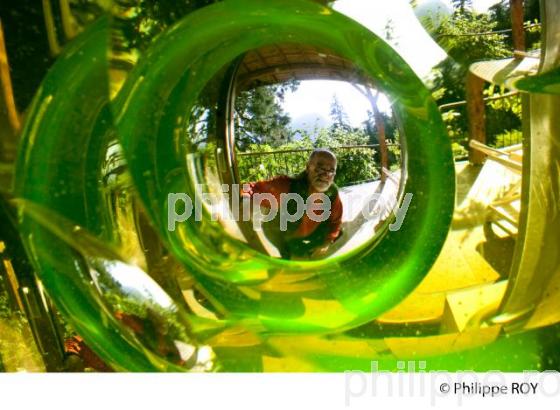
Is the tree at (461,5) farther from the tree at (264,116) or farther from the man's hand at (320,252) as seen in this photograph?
the man's hand at (320,252)

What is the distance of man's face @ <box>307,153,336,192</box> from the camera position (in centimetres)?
83

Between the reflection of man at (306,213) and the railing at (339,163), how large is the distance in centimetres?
1

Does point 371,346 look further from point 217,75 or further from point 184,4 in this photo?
point 184,4

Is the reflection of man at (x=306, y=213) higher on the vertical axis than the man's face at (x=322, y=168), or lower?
lower

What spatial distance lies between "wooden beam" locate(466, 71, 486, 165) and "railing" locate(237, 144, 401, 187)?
4.6 inches

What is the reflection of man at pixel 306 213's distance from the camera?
0.83 m

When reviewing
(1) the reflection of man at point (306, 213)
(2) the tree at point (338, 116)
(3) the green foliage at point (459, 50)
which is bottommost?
(1) the reflection of man at point (306, 213)

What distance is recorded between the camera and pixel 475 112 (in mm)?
800

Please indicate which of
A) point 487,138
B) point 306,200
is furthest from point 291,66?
point 487,138

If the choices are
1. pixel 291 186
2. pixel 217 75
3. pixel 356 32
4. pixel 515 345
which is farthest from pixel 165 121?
pixel 515 345

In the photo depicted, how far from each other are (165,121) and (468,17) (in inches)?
20.1

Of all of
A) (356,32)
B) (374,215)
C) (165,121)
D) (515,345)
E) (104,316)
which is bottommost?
(515,345)

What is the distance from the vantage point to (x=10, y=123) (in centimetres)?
87

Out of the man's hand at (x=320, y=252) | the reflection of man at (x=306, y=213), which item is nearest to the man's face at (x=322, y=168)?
the reflection of man at (x=306, y=213)
